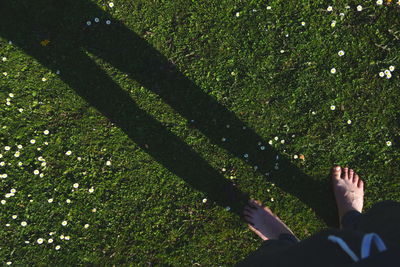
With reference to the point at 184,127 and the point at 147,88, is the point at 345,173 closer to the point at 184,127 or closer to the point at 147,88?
the point at 184,127

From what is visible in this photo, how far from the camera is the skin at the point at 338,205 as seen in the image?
12.4 feet

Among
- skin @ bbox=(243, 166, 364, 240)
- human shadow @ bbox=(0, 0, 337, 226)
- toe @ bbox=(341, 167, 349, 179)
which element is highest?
toe @ bbox=(341, 167, 349, 179)

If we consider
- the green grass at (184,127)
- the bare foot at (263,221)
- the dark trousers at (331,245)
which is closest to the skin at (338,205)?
the bare foot at (263,221)

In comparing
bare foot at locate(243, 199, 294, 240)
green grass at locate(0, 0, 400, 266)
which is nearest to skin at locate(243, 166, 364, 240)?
bare foot at locate(243, 199, 294, 240)

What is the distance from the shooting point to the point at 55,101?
13.1 ft

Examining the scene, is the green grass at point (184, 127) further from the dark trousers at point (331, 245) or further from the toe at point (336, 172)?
the dark trousers at point (331, 245)

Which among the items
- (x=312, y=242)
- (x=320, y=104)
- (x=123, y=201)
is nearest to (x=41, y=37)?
(x=123, y=201)

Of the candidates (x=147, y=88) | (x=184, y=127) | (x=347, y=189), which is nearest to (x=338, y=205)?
(x=347, y=189)

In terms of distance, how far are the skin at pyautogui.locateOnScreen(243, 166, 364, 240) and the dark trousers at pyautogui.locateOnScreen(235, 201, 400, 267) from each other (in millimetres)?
788

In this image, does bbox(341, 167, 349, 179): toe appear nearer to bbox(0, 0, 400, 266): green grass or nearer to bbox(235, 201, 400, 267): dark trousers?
bbox(0, 0, 400, 266): green grass

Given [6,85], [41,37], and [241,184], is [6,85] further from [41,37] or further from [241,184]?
[241,184]

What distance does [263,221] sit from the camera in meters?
3.85

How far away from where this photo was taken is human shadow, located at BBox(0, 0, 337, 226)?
13.0 ft

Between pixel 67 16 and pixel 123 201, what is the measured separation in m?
2.22
